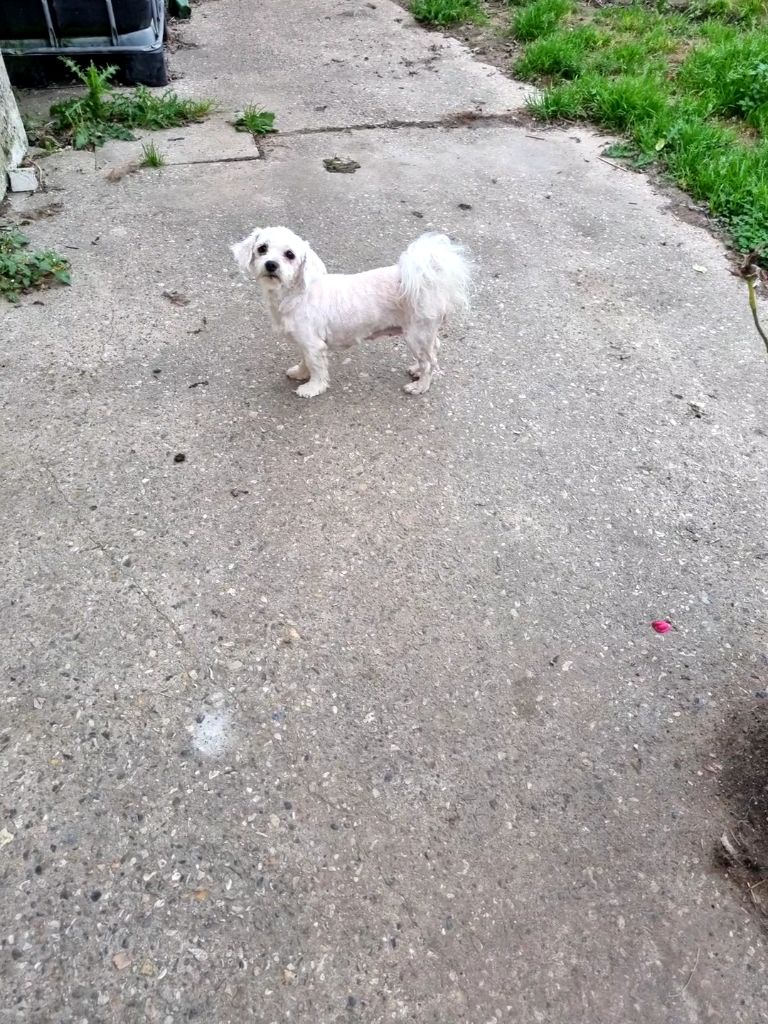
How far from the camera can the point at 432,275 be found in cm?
311

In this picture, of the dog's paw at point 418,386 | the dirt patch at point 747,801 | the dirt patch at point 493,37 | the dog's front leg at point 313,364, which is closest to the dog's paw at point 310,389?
the dog's front leg at point 313,364

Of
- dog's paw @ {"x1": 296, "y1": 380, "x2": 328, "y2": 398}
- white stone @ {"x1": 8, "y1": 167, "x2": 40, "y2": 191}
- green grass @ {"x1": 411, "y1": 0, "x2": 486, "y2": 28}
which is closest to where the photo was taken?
dog's paw @ {"x1": 296, "y1": 380, "x2": 328, "y2": 398}

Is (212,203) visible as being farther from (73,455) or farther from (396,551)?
(396,551)

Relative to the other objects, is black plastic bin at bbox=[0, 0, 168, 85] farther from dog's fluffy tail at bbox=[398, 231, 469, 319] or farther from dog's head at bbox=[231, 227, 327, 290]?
dog's fluffy tail at bbox=[398, 231, 469, 319]

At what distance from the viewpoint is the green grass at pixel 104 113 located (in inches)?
216

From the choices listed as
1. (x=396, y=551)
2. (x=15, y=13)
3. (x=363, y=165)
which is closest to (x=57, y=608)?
(x=396, y=551)

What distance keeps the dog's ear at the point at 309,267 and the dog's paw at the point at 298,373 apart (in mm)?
501

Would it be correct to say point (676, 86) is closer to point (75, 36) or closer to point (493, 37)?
point (493, 37)

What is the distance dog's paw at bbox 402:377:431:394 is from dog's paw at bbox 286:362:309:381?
1.61ft

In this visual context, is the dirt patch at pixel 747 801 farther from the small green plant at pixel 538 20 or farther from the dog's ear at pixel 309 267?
the small green plant at pixel 538 20

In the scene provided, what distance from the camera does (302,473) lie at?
10.6 feet

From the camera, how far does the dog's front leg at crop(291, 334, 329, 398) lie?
3342 mm

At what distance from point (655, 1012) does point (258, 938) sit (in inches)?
40.1

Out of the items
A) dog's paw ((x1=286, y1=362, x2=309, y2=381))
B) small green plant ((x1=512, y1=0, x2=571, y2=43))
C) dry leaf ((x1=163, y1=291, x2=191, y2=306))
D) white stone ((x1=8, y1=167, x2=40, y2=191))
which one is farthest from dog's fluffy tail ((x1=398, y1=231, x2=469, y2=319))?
small green plant ((x1=512, y1=0, x2=571, y2=43))
